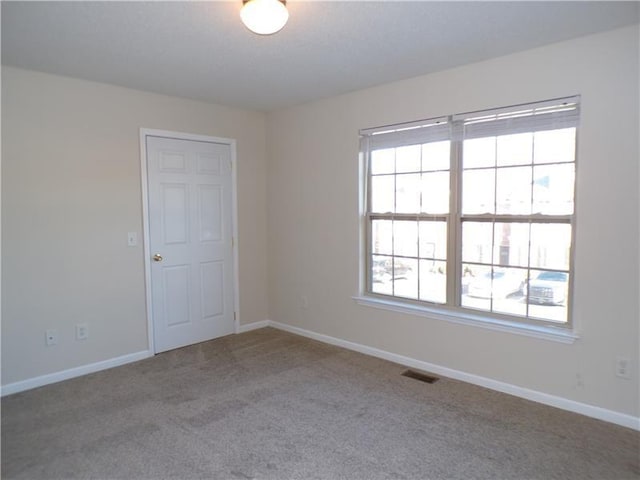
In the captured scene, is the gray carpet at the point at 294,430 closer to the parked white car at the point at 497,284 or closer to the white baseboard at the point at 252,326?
the parked white car at the point at 497,284

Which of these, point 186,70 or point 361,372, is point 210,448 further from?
point 186,70

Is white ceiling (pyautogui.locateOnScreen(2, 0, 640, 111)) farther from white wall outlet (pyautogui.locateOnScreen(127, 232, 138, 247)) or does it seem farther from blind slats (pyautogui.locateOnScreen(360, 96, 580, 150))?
white wall outlet (pyautogui.locateOnScreen(127, 232, 138, 247))

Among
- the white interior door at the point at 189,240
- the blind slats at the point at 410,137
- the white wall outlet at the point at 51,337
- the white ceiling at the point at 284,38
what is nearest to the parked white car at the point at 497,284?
the blind slats at the point at 410,137

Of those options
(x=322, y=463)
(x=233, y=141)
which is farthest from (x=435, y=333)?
(x=233, y=141)

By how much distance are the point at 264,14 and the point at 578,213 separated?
232cm

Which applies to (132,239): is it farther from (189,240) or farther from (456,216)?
(456,216)

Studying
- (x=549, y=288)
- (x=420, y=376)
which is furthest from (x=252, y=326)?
(x=549, y=288)

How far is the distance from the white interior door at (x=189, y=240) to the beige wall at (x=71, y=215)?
0.17 m

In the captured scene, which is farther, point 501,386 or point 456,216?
point 456,216

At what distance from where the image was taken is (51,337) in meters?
3.34

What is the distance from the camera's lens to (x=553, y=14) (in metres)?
2.33

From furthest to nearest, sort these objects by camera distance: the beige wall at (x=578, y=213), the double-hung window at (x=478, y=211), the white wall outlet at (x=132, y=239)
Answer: the white wall outlet at (x=132, y=239) < the double-hung window at (x=478, y=211) < the beige wall at (x=578, y=213)

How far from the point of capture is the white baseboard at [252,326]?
15.3ft

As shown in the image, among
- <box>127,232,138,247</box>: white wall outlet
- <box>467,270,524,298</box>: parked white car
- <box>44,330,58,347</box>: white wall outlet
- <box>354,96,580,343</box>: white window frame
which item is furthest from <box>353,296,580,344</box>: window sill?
<box>44,330,58,347</box>: white wall outlet
